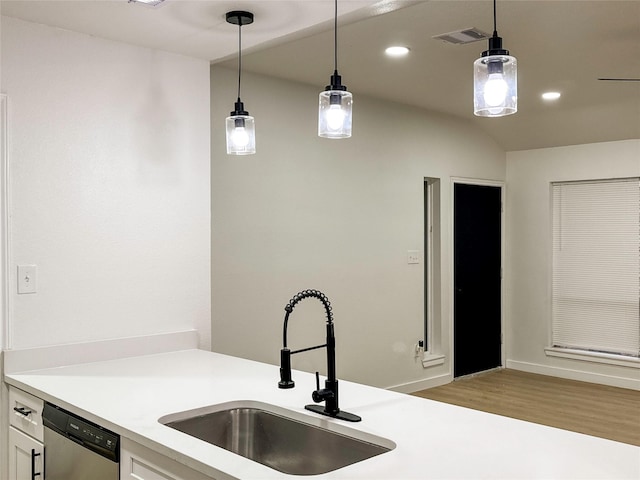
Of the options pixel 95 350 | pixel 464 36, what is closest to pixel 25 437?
pixel 95 350

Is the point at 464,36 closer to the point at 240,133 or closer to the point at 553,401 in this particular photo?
the point at 240,133

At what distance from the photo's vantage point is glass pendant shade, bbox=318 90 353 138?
210cm

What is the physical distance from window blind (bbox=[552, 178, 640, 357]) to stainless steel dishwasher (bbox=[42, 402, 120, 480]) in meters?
5.23

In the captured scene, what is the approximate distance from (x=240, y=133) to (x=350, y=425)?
4.29ft

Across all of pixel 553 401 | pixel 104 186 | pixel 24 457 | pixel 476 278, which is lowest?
pixel 553 401

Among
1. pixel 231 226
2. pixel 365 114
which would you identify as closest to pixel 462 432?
pixel 231 226

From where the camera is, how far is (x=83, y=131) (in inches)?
110

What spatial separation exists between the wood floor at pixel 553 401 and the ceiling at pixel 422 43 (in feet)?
7.66

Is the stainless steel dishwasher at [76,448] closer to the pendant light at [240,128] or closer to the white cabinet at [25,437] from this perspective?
the white cabinet at [25,437]

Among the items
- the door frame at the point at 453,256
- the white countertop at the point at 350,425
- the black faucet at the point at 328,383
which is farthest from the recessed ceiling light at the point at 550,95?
the black faucet at the point at 328,383

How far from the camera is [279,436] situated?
2043mm

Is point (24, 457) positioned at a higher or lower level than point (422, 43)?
lower

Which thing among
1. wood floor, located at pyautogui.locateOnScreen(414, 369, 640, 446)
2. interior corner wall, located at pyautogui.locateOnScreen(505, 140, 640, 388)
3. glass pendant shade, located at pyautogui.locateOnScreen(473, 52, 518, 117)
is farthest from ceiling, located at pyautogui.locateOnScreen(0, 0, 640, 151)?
wood floor, located at pyautogui.locateOnScreen(414, 369, 640, 446)

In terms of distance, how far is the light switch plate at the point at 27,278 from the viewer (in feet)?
8.54
